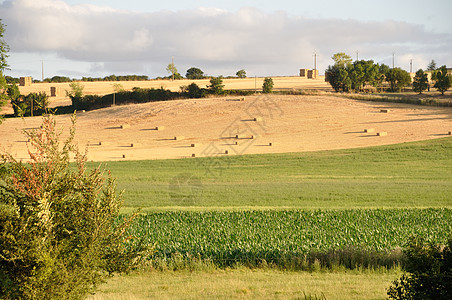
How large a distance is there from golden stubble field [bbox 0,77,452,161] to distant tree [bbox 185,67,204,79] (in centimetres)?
6662

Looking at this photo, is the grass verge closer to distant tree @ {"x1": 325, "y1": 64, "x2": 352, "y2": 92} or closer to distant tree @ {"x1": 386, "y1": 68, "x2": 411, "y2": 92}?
distant tree @ {"x1": 325, "y1": 64, "x2": 352, "y2": 92}

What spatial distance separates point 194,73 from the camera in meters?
144

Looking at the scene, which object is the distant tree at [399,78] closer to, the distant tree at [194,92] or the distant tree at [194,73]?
the distant tree at [194,92]

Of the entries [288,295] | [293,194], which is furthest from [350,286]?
[293,194]

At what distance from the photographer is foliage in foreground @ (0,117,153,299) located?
26.6ft

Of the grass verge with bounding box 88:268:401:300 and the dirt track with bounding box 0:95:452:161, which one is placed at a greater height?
the dirt track with bounding box 0:95:452:161

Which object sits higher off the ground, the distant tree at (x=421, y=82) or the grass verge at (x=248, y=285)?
the distant tree at (x=421, y=82)

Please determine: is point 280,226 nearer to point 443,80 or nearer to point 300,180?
point 300,180

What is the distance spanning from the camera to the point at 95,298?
1105 cm

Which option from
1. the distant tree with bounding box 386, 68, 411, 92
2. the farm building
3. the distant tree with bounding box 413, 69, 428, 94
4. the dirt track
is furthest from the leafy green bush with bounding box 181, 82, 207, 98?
the farm building

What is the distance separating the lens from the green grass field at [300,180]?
90.2ft

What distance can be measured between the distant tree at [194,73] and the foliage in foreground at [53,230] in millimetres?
134013

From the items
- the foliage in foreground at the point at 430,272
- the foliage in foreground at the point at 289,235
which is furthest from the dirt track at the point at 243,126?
the foliage in foreground at the point at 430,272

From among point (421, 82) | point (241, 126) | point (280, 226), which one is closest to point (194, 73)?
point (421, 82)
